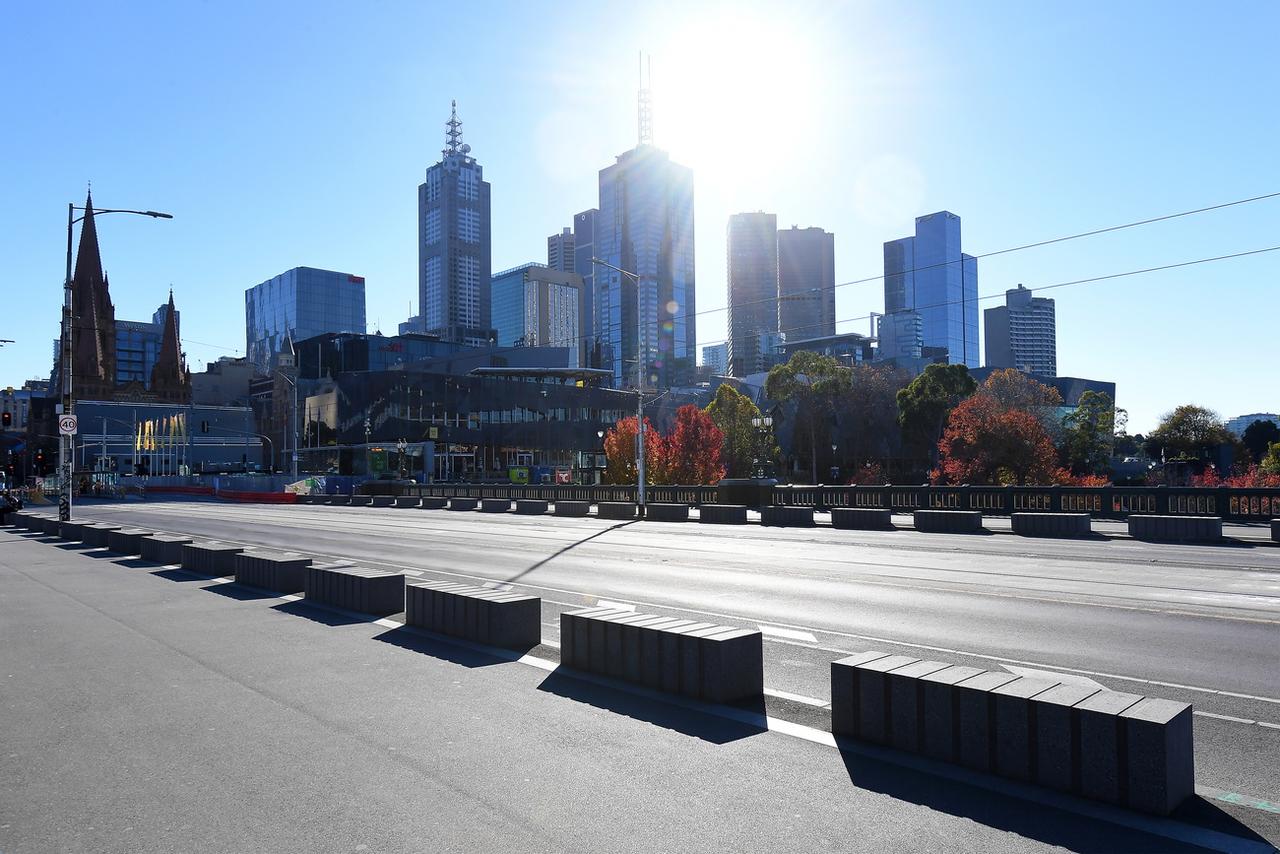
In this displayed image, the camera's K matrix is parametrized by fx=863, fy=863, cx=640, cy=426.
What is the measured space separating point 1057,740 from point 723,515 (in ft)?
93.5

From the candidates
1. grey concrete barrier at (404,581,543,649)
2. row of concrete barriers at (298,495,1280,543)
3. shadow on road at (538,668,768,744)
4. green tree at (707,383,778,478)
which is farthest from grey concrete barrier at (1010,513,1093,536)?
green tree at (707,383,778,478)

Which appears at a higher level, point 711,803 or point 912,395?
point 912,395

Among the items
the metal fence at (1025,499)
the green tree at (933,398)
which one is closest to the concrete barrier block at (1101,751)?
the metal fence at (1025,499)

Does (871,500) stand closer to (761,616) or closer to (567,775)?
(761,616)

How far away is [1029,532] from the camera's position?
1021 inches

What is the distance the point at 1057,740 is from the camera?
5.41 metres

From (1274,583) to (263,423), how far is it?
145m

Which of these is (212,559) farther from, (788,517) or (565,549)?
(788,517)

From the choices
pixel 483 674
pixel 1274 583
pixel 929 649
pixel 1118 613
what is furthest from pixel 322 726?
pixel 1274 583

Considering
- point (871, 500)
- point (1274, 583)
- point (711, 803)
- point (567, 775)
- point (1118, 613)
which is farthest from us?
point (871, 500)

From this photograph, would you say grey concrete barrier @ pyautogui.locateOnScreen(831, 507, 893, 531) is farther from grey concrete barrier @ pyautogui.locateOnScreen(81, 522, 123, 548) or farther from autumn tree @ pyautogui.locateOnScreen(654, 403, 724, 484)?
autumn tree @ pyautogui.locateOnScreen(654, 403, 724, 484)

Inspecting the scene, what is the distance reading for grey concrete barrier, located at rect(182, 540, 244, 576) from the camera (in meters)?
17.7

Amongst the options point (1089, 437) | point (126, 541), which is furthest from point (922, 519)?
point (1089, 437)

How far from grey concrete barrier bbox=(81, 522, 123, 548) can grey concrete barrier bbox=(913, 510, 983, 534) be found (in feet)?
81.3
